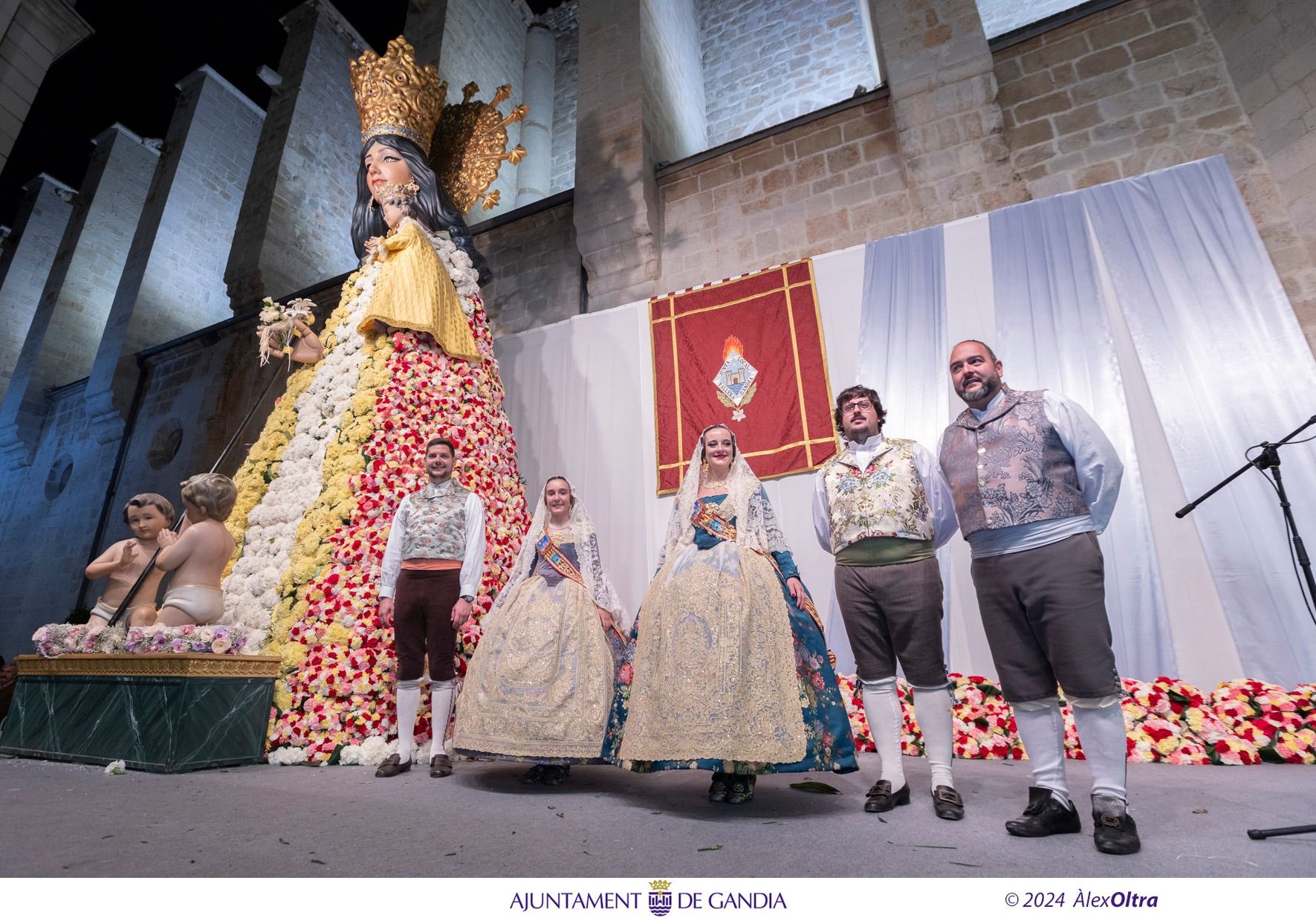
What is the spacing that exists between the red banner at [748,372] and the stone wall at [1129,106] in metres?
2.19

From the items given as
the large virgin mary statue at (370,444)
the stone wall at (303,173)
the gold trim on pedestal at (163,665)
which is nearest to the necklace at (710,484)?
the large virgin mary statue at (370,444)

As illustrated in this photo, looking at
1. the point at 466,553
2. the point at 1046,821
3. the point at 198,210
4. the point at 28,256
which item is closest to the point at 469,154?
the point at 466,553

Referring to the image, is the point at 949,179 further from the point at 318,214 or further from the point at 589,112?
the point at 318,214

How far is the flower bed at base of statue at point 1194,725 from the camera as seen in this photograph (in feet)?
10.3

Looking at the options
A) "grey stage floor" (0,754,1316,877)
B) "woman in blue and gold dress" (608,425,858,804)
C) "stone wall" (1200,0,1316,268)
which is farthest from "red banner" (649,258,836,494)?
"stone wall" (1200,0,1316,268)

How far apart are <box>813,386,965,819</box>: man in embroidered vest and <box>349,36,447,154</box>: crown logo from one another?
4280 mm

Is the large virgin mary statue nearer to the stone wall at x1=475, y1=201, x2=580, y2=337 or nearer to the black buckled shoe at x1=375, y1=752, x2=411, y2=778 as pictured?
the black buckled shoe at x1=375, y1=752, x2=411, y2=778

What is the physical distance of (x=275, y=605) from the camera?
147 inches

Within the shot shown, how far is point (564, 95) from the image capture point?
11.8 meters

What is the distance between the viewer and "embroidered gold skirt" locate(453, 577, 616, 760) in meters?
2.67

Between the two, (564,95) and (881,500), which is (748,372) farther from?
(564,95)

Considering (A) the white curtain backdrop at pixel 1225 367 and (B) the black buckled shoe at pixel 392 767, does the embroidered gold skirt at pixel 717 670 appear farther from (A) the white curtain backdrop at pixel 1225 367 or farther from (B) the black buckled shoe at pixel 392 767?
(A) the white curtain backdrop at pixel 1225 367

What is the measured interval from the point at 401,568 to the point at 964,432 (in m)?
2.71

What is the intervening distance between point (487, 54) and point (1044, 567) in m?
11.1
